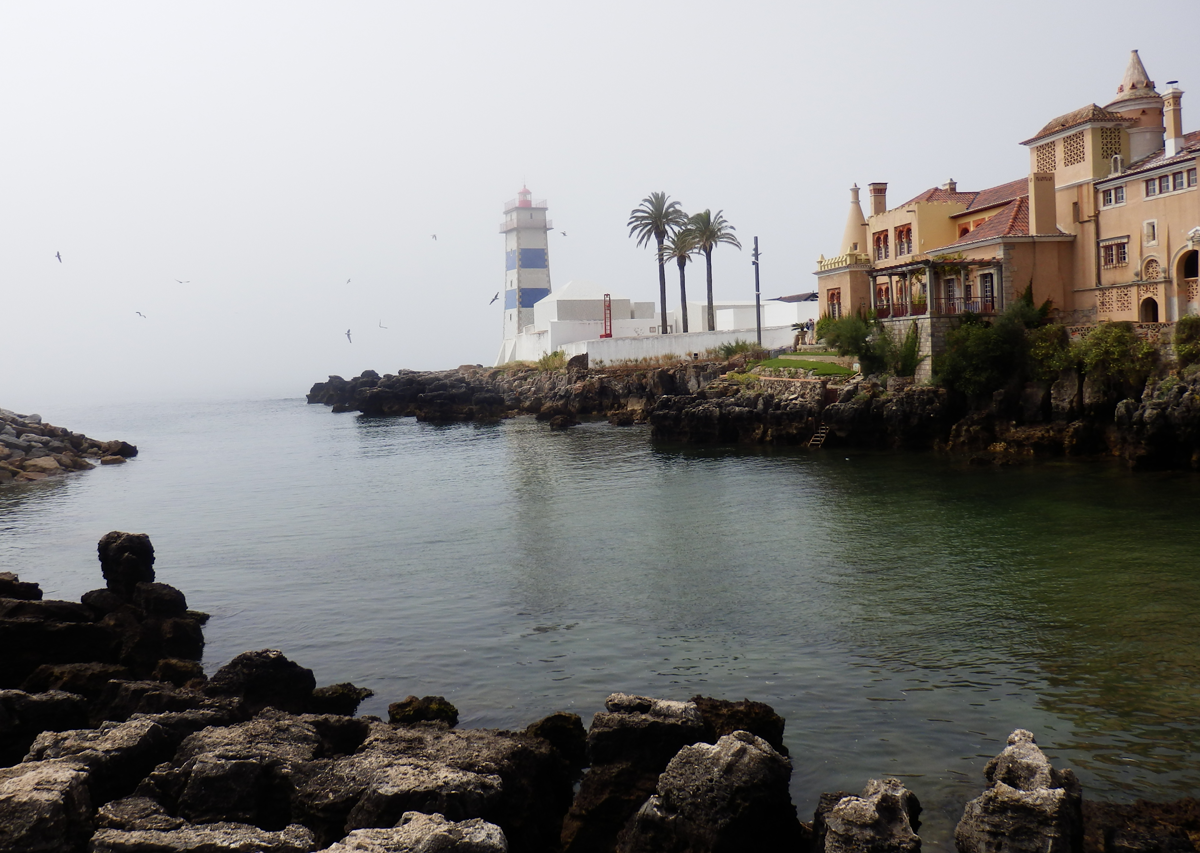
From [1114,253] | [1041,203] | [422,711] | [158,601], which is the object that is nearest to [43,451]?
[158,601]

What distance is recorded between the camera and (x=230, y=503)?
4119cm

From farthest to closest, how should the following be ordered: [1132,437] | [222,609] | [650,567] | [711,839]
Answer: [1132,437] → [650,567] → [222,609] → [711,839]

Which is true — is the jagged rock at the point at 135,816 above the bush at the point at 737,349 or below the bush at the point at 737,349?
below

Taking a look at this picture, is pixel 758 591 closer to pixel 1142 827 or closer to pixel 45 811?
pixel 1142 827

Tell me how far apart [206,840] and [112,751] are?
10.3 feet

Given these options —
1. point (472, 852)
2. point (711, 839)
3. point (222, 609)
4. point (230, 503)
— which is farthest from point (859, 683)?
point (230, 503)

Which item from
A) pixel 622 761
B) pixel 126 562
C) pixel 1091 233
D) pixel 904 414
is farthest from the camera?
pixel 1091 233

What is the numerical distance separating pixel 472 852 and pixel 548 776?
3226mm

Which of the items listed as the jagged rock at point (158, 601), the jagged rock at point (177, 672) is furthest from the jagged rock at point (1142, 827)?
the jagged rock at point (158, 601)

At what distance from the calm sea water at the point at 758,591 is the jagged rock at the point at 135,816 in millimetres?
5366

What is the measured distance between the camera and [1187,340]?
133 ft

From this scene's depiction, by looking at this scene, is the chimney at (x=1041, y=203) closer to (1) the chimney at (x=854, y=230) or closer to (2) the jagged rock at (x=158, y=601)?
(1) the chimney at (x=854, y=230)

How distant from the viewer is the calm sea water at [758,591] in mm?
14617

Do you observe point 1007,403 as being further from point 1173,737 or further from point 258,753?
point 258,753
